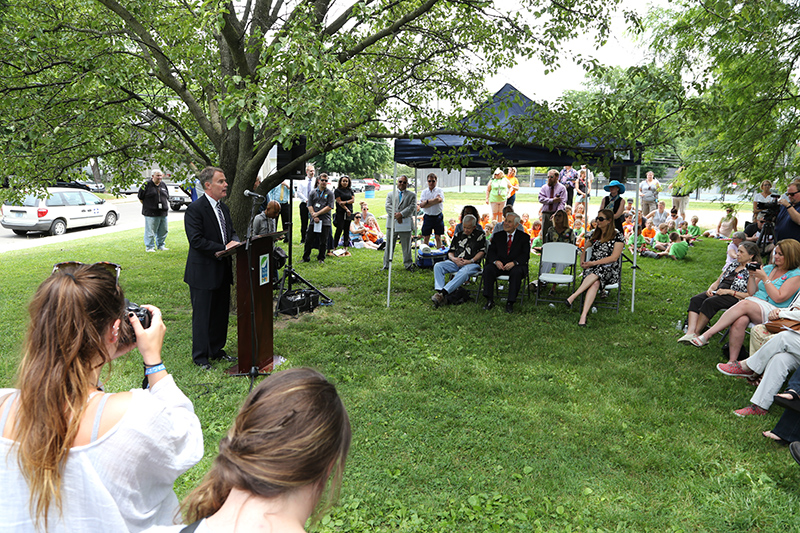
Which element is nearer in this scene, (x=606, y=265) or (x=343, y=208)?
(x=606, y=265)

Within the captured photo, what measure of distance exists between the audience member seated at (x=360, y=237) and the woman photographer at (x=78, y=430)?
11698 millimetres

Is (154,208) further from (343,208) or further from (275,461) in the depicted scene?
(275,461)

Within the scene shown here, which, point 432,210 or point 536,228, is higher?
point 432,210

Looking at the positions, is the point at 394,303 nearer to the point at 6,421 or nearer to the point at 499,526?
the point at 499,526

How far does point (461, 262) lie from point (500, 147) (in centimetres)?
202

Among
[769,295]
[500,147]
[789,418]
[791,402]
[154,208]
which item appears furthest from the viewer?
[154,208]

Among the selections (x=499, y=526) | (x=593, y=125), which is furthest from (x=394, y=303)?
(x=499, y=526)

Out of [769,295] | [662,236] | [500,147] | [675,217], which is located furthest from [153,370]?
[675,217]

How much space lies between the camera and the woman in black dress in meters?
11.7

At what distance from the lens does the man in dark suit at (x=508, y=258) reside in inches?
317

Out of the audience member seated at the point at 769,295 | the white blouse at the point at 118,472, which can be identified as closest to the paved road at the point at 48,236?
the white blouse at the point at 118,472

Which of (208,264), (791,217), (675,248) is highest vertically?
(791,217)

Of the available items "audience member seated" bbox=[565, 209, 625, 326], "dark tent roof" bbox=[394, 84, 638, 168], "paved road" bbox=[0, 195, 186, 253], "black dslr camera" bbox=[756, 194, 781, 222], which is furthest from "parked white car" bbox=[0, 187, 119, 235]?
"black dslr camera" bbox=[756, 194, 781, 222]

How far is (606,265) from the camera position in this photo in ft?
26.0
